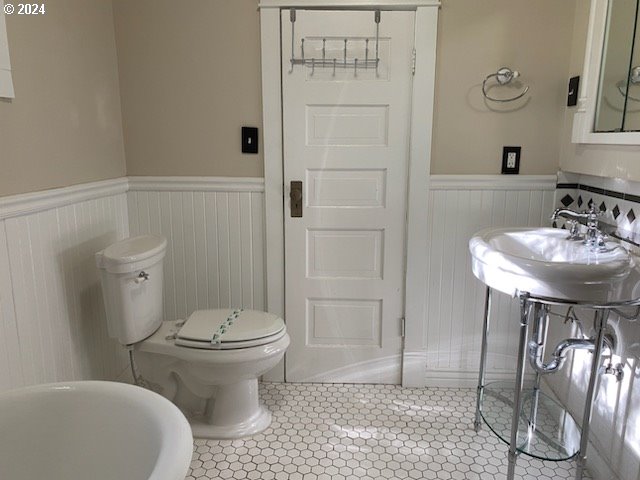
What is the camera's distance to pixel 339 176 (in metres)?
2.44

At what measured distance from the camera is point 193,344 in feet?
6.77

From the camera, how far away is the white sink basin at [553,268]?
1.42 meters

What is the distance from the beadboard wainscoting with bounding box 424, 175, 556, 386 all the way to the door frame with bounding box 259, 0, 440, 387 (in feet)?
0.17

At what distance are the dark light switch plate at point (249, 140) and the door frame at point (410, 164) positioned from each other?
5 centimetres

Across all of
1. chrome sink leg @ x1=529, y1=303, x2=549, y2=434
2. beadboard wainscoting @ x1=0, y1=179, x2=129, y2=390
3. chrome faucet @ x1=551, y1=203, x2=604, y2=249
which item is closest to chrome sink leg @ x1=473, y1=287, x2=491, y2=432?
chrome sink leg @ x1=529, y1=303, x2=549, y2=434

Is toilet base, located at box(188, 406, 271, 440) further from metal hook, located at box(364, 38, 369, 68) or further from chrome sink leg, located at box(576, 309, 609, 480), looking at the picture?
metal hook, located at box(364, 38, 369, 68)

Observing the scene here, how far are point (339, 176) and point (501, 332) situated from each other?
111 centimetres

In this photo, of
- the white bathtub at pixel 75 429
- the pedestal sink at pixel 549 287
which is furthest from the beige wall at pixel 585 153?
the white bathtub at pixel 75 429

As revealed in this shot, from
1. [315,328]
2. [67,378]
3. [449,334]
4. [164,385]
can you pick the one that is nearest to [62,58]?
[67,378]

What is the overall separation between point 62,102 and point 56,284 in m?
0.68

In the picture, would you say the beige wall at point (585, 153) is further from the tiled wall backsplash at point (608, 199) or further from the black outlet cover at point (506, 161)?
the black outlet cover at point (506, 161)

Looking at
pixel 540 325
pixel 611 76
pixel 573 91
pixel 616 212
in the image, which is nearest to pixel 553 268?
pixel 540 325

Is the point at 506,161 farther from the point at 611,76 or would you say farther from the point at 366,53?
the point at 366,53

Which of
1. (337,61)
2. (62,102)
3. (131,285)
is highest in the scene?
(337,61)
